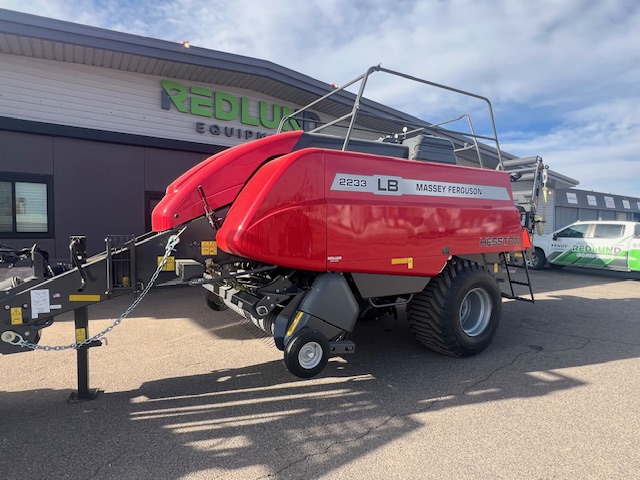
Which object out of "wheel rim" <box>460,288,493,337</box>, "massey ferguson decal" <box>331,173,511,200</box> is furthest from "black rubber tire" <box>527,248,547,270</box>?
"massey ferguson decal" <box>331,173,511,200</box>

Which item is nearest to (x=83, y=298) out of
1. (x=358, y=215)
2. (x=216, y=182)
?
(x=216, y=182)

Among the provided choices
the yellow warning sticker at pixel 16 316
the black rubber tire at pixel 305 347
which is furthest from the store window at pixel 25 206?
the black rubber tire at pixel 305 347

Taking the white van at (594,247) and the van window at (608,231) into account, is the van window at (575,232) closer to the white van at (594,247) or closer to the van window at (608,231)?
the white van at (594,247)

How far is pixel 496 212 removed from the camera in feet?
16.6

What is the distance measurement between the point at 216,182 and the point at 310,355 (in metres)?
1.77

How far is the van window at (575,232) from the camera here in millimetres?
13009

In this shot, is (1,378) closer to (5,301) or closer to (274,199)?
(5,301)

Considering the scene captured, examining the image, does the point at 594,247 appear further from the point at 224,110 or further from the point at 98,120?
the point at 98,120

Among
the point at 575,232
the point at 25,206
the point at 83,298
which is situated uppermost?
the point at 25,206

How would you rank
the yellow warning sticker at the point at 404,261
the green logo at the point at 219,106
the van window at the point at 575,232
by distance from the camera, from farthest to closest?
1. the van window at the point at 575,232
2. the green logo at the point at 219,106
3. the yellow warning sticker at the point at 404,261

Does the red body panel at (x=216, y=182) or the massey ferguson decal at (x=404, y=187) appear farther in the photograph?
the massey ferguson decal at (x=404, y=187)

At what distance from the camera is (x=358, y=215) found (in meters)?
3.96

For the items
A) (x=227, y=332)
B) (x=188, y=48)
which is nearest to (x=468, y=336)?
(x=227, y=332)

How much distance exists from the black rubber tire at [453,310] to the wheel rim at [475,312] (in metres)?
0.01
